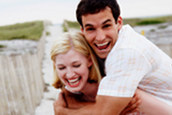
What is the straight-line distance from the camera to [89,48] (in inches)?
89.8

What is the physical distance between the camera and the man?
1.65 m

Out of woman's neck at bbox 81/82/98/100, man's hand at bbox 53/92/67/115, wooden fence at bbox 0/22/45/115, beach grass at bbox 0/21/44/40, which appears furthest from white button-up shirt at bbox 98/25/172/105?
beach grass at bbox 0/21/44/40

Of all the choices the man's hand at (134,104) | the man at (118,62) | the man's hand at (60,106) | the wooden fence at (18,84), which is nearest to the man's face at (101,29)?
the man at (118,62)

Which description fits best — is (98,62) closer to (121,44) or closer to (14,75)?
(121,44)

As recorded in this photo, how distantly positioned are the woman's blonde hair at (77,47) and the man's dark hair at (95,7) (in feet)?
0.72

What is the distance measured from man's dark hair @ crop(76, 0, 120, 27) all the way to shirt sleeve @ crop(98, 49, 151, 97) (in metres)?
0.52

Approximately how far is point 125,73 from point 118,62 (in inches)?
4.1

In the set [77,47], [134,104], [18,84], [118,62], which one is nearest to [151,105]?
[134,104]

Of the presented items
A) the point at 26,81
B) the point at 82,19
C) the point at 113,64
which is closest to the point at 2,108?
the point at 26,81

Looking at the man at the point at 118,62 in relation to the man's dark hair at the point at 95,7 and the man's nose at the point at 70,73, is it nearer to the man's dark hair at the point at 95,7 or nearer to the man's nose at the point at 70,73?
the man's dark hair at the point at 95,7

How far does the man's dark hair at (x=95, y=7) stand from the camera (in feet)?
6.54

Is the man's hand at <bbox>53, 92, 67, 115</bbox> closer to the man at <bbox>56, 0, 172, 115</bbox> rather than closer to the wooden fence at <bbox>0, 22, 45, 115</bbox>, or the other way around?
the man at <bbox>56, 0, 172, 115</bbox>

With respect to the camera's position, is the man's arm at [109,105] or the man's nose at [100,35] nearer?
the man's arm at [109,105]

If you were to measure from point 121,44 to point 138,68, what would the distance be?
0.84 ft
